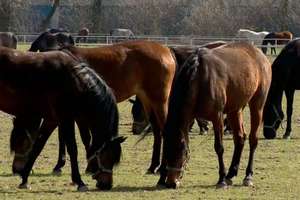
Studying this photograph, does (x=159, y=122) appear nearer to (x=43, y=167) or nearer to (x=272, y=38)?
(x=43, y=167)

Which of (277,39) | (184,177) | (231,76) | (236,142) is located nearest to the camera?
(231,76)

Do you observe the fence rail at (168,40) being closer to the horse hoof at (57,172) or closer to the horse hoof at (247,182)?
the horse hoof at (57,172)

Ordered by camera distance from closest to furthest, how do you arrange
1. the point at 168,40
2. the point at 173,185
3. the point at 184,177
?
the point at 173,185 < the point at 184,177 < the point at 168,40

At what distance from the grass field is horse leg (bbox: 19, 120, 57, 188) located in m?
0.17

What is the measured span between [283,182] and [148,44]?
2691 mm

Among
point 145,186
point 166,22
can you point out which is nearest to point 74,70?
point 145,186

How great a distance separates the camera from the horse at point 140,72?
1088 centimetres

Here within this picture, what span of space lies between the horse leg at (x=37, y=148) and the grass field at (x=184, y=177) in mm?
169

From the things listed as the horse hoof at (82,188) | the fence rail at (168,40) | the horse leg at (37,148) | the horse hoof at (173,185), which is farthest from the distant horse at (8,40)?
the horse hoof at (173,185)

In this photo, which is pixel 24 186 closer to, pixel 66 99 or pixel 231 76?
pixel 66 99

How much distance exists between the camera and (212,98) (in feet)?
30.4

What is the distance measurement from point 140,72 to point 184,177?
1.58 metres

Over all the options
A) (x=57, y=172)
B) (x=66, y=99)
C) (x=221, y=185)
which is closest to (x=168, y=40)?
(x=57, y=172)

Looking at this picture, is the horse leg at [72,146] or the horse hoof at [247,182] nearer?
the horse leg at [72,146]
